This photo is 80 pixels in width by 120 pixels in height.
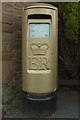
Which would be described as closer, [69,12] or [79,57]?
[69,12]

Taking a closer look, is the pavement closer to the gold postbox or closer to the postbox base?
the postbox base

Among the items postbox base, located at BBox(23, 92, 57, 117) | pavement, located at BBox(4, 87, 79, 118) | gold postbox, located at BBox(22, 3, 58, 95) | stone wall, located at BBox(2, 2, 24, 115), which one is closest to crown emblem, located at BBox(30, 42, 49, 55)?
gold postbox, located at BBox(22, 3, 58, 95)

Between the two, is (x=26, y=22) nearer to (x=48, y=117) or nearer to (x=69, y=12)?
(x=69, y=12)

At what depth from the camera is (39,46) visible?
2.60 m

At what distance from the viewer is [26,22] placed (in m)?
2.63

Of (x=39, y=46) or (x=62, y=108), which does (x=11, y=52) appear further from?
(x=62, y=108)

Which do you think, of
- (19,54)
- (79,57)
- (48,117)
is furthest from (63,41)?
(48,117)

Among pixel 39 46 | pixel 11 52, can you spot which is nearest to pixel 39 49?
pixel 39 46

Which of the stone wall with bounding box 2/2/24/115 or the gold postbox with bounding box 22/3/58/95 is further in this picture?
the stone wall with bounding box 2/2/24/115

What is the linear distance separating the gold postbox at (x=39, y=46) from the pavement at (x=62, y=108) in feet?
1.31

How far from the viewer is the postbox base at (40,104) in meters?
2.66

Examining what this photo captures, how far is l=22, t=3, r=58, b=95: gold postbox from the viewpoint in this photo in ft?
8.53

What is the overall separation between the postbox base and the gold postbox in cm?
14

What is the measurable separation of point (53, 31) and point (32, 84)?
1016 millimetres
